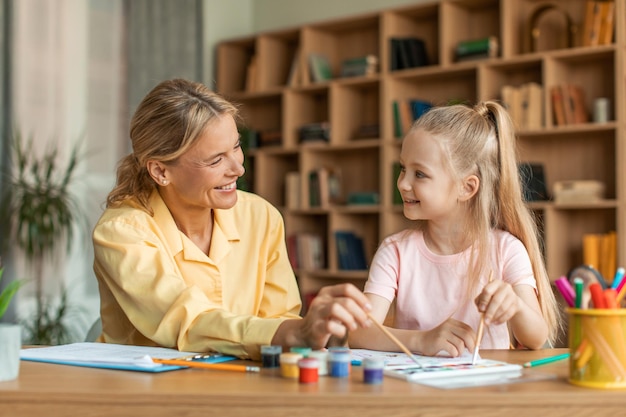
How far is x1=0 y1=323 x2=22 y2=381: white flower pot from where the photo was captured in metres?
1.18

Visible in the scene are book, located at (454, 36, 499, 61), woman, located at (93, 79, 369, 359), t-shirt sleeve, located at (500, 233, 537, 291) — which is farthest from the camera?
book, located at (454, 36, 499, 61)

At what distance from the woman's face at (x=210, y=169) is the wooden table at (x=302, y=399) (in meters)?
0.77

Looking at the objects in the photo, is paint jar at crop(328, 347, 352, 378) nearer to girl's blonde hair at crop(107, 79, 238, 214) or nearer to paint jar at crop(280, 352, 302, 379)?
paint jar at crop(280, 352, 302, 379)

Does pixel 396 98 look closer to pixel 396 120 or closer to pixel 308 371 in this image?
pixel 396 120

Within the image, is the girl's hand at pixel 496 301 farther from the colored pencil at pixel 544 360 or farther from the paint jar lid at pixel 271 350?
the paint jar lid at pixel 271 350

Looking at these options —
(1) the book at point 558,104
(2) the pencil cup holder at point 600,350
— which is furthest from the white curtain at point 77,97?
(2) the pencil cup holder at point 600,350

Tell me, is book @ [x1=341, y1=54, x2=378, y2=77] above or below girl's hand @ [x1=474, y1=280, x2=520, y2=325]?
above

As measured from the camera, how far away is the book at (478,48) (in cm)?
474

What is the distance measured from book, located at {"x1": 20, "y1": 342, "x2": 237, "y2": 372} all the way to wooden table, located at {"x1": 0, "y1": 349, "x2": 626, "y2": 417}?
0.43 ft

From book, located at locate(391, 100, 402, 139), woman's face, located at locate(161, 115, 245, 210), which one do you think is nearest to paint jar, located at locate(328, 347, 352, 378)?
woman's face, located at locate(161, 115, 245, 210)

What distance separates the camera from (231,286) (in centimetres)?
194

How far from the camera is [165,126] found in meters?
1.89

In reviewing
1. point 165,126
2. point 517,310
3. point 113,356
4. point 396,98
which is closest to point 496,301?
point 517,310

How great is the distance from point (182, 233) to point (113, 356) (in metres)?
0.49
